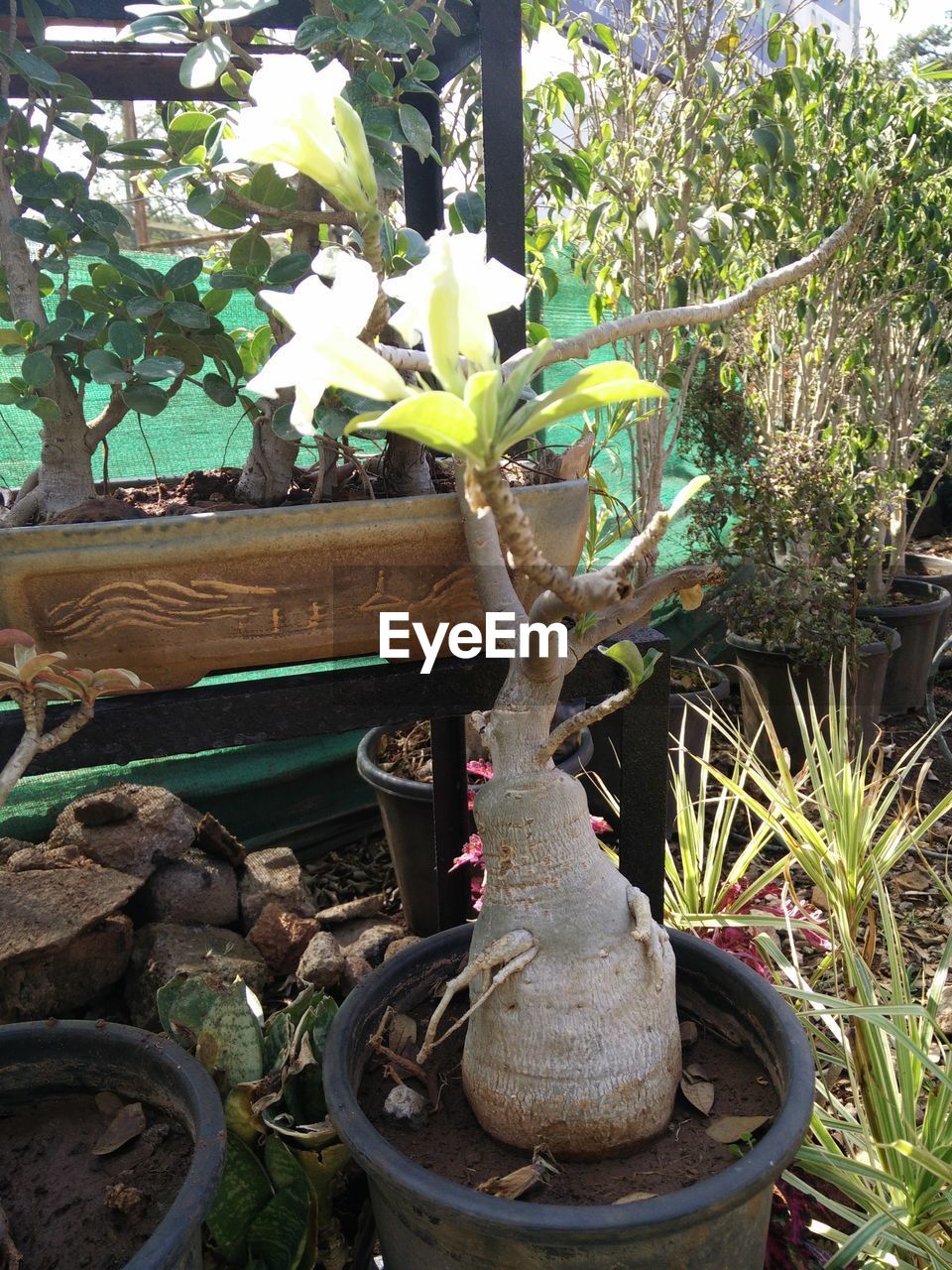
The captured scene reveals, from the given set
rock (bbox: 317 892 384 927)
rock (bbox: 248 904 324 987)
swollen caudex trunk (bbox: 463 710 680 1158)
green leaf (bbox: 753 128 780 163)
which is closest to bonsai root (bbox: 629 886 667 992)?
swollen caudex trunk (bbox: 463 710 680 1158)

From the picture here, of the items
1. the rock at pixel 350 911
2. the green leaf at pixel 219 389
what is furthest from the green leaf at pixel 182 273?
the rock at pixel 350 911

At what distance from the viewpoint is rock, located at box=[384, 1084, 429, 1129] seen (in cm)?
96

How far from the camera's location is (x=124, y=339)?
1069mm

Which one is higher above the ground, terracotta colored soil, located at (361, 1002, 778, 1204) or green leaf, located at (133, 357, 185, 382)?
green leaf, located at (133, 357, 185, 382)

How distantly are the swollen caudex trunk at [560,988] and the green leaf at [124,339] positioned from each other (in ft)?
1.90

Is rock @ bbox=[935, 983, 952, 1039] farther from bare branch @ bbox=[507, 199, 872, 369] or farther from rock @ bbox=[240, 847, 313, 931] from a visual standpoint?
bare branch @ bbox=[507, 199, 872, 369]

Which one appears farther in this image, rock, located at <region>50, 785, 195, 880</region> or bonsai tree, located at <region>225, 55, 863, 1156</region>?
rock, located at <region>50, 785, 195, 880</region>

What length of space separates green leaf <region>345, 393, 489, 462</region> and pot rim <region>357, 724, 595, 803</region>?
138 cm

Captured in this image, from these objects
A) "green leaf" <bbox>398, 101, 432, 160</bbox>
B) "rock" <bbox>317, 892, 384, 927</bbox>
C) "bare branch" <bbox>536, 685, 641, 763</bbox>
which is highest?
"green leaf" <bbox>398, 101, 432, 160</bbox>

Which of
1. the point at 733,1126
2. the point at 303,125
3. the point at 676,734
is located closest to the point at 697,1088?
the point at 733,1126

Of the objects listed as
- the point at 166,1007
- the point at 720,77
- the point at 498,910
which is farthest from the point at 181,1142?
the point at 720,77

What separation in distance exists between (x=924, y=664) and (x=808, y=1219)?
262cm

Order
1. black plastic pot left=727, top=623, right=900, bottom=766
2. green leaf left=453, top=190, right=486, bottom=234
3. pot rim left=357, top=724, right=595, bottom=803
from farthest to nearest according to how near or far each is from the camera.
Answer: black plastic pot left=727, top=623, right=900, bottom=766 → pot rim left=357, top=724, right=595, bottom=803 → green leaf left=453, top=190, right=486, bottom=234

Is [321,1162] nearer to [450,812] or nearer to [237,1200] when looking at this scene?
[237,1200]
